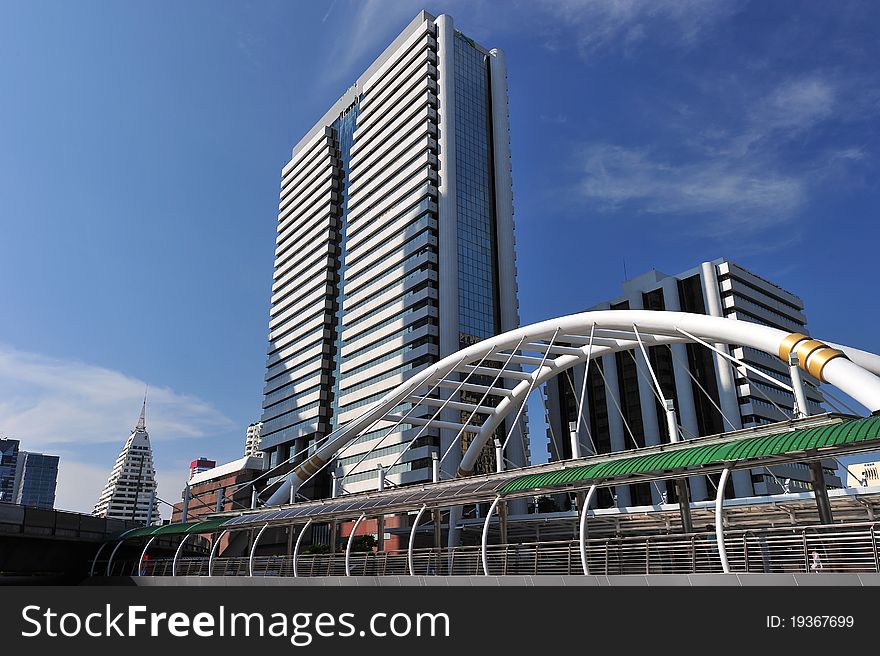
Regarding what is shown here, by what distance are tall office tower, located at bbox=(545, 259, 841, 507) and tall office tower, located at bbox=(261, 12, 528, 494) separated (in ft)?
52.8

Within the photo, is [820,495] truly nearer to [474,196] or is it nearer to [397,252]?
[397,252]

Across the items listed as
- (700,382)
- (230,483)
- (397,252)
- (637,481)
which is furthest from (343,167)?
(637,481)

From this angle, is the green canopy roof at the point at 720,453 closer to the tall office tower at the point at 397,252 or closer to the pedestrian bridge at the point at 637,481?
the pedestrian bridge at the point at 637,481

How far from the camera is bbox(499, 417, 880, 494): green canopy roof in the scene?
18312mm

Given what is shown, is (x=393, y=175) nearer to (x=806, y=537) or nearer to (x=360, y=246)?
(x=360, y=246)

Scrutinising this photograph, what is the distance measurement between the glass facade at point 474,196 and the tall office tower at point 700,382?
1758 cm

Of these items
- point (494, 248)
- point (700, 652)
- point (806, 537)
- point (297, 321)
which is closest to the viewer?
point (700, 652)

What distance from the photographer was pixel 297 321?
4535 inches

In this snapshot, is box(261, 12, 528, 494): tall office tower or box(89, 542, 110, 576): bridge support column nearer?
box(89, 542, 110, 576): bridge support column

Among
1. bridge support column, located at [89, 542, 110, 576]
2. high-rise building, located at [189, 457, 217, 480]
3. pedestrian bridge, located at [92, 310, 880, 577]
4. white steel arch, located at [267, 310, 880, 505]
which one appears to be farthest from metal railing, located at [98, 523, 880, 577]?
high-rise building, located at [189, 457, 217, 480]

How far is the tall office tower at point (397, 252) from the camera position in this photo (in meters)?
87.4

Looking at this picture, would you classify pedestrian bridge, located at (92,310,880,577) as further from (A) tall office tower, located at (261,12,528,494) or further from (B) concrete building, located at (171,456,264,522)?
(B) concrete building, located at (171,456,264,522)

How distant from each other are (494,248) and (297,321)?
130ft

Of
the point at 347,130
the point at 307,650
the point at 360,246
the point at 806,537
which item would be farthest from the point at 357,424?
the point at 347,130
